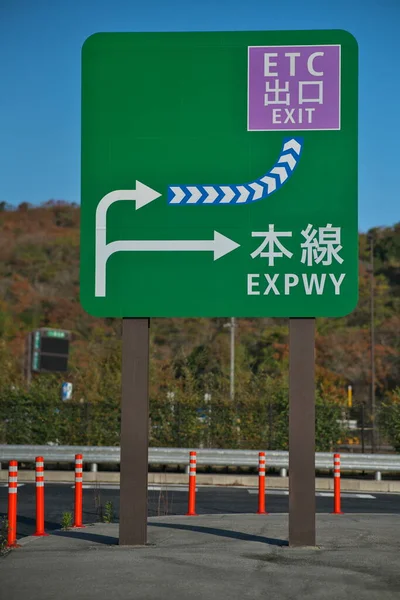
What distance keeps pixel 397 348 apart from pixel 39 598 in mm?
68495

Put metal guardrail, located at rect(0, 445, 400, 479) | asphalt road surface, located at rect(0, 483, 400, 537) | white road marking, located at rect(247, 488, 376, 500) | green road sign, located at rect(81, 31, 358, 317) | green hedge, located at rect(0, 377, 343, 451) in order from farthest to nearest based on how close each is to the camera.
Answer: green hedge, located at rect(0, 377, 343, 451) < metal guardrail, located at rect(0, 445, 400, 479) < white road marking, located at rect(247, 488, 376, 500) < asphalt road surface, located at rect(0, 483, 400, 537) < green road sign, located at rect(81, 31, 358, 317)

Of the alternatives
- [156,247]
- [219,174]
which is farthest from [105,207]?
[219,174]

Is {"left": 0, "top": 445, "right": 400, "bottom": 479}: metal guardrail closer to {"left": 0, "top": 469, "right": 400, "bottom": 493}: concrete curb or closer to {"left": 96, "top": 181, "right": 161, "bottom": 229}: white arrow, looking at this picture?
{"left": 0, "top": 469, "right": 400, "bottom": 493}: concrete curb

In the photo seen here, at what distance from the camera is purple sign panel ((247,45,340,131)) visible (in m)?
12.5

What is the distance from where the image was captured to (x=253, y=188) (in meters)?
12.5

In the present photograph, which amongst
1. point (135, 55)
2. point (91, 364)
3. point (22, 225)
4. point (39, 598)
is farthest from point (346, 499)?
point (22, 225)

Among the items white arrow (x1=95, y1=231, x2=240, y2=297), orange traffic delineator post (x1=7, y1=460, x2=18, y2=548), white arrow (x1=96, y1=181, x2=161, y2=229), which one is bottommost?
orange traffic delineator post (x1=7, y1=460, x2=18, y2=548)

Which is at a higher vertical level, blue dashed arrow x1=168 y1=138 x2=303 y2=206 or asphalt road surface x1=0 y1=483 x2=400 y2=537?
blue dashed arrow x1=168 y1=138 x2=303 y2=206

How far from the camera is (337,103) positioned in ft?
41.1

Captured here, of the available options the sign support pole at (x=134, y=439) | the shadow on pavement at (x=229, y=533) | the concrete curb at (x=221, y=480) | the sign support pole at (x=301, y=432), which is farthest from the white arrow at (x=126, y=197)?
the concrete curb at (x=221, y=480)

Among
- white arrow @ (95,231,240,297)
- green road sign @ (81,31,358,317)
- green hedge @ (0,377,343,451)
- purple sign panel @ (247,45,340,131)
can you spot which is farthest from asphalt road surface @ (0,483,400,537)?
purple sign panel @ (247,45,340,131)

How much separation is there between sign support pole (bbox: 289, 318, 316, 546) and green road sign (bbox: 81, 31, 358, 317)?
33 centimetres

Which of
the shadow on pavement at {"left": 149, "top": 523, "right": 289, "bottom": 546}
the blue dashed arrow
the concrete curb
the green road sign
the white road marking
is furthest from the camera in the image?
the concrete curb

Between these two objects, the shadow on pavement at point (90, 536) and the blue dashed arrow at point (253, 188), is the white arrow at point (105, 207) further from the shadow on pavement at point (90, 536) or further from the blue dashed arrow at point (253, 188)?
the shadow on pavement at point (90, 536)
